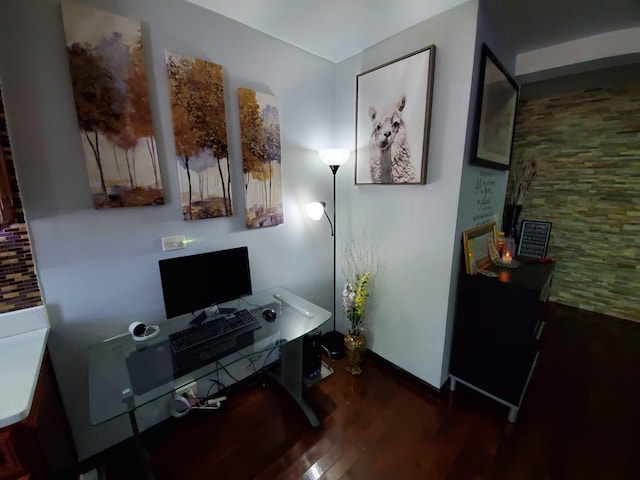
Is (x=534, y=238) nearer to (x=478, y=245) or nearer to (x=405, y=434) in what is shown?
(x=478, y=245)

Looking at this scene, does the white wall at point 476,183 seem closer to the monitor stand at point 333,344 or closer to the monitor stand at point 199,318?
the monitor stand at point 333,344

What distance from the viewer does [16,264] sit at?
Result: 45.5 inches

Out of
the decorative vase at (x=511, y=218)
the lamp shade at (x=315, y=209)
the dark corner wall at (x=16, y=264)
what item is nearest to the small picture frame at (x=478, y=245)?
the decorative vase at (x=511, y=218)

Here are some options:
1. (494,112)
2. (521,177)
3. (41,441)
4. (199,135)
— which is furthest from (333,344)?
(521,177)

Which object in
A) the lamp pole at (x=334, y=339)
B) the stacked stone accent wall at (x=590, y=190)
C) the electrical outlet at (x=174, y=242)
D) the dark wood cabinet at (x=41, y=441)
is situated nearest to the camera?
the dark wood cabinet at (x=41, y=441)

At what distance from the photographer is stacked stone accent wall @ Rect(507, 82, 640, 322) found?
2648 millimetres

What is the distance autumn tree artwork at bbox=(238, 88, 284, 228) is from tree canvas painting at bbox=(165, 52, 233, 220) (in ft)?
0.47

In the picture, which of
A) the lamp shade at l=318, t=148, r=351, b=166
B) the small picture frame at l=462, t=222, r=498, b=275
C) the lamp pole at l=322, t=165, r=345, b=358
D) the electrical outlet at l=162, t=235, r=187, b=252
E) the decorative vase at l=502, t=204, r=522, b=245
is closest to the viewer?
the electrical outlet at l=162, t=235, r=187, b=252

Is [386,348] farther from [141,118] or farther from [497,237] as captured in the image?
[141,118]

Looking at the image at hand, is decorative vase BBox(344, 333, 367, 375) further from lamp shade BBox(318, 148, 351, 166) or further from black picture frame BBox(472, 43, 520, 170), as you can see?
black picture frame BBox(472, 43, 520, 170)

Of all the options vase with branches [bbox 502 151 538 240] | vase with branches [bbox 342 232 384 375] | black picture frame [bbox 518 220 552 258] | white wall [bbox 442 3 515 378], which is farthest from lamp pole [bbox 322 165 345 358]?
black picture frame [bbox 518 220 552 258]

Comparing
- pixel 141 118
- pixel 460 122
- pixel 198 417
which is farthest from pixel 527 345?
pixel 141 118

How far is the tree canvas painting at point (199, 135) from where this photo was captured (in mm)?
1444

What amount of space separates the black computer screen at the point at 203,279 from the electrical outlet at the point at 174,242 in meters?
0.13
